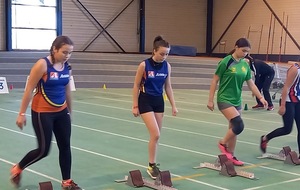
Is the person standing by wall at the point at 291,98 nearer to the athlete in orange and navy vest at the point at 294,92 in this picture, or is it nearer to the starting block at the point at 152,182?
the athlete in orange and navy vest at the point at 294,92

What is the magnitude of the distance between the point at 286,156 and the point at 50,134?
12.1 feet

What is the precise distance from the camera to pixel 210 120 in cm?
1141

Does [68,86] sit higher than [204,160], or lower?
higher

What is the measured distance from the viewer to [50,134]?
5.07 meters

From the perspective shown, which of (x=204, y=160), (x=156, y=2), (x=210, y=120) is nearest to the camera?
(x=204, y=160)

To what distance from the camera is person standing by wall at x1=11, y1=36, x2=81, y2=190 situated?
4.96 m

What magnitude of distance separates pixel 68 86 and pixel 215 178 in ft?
7.27

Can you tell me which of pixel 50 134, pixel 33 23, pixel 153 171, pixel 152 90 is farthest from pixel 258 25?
pixel 50 134

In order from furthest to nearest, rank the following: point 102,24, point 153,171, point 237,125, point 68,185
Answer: point 102,24
point 237,125
point 153,171
point 68,185

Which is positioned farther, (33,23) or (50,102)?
(33,23)

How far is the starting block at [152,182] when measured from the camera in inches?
221

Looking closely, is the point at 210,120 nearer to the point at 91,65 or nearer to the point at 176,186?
the point at 176,186

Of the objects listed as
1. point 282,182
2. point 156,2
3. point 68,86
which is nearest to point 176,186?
point 282,182

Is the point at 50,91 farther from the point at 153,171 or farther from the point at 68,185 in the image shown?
the point at 153,171
